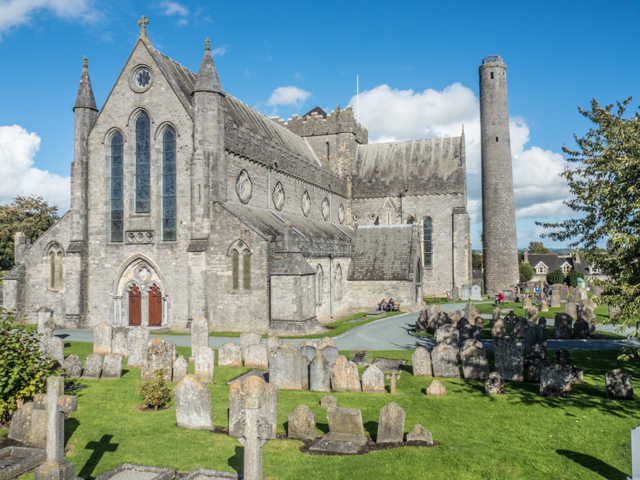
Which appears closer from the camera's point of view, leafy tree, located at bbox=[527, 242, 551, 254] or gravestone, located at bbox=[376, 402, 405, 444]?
gravestone, located at bbox=[376, 402, 405, 444]

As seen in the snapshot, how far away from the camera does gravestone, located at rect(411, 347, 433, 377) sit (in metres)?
15.4

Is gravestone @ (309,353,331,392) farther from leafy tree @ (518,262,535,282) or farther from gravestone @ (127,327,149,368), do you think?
leafy tree @ (518,262,535,282)

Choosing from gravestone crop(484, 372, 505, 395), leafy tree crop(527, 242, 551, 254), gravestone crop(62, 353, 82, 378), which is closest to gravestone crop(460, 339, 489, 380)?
gravestone crop(484, 372, 505, 395)

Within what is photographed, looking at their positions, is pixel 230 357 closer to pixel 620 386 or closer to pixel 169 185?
pixel 620 386

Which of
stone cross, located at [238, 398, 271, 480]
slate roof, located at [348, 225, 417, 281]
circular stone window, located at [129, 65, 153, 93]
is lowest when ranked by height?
stone cross, located at [238, 398, 271, 480]

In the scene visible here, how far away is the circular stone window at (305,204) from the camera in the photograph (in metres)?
35.2

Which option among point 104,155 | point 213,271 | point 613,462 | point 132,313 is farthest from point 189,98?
point 613,462

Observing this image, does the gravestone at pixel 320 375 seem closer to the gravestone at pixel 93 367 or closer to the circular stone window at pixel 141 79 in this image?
the gravestone at pixel 93 367

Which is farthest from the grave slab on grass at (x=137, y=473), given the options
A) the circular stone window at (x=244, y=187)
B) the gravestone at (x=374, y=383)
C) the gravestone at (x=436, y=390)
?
the circular stone window at (x=244, y=187)

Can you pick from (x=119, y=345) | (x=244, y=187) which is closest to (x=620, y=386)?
(x=119, y=345)

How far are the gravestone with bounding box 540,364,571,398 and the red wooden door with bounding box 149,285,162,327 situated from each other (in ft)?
62.7

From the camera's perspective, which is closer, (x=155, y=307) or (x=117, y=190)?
(x=155, y=307)

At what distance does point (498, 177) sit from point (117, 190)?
1342 inches

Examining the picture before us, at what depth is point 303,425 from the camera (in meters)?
10.2
